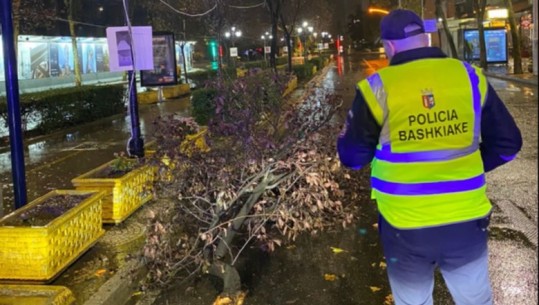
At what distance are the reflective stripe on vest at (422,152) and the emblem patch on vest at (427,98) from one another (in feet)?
0.50

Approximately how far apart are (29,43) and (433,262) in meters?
42.2

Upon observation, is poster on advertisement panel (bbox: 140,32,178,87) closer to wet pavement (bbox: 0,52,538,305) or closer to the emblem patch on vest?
wet pavement (bbox: 0,52,538,305)

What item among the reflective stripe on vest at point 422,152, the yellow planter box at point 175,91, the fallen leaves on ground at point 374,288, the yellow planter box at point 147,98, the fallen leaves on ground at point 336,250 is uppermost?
the yellow planter box at point 175,91

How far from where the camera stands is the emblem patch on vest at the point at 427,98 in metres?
2.33

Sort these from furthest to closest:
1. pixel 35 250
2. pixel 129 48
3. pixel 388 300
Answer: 1. pixel 129 48
2. pixel 35 250
3. pixel 388 300

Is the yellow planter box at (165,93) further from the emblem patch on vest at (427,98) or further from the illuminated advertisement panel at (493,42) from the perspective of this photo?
the emblem patch on vest at (427,98)

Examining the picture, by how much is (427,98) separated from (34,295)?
338 centimetres

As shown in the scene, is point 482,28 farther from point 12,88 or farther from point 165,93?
point 12,88

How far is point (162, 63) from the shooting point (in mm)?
12539

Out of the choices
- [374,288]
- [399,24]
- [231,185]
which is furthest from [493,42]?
[399,24]

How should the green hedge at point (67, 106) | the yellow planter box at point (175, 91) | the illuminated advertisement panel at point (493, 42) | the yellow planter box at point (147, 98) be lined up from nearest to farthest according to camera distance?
the green hedge at point (67, 106) < the yellow planter box at point (147, 98) < the yellow planter box at point (175, 91) < the illuminated advertisement panel at point (493, 42)

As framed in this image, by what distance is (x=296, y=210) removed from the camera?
4871 mm

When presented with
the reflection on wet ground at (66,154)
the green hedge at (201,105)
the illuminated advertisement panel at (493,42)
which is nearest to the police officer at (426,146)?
the reflection on wet ground at (66,154)

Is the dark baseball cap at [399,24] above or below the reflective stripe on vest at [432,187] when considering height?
above
